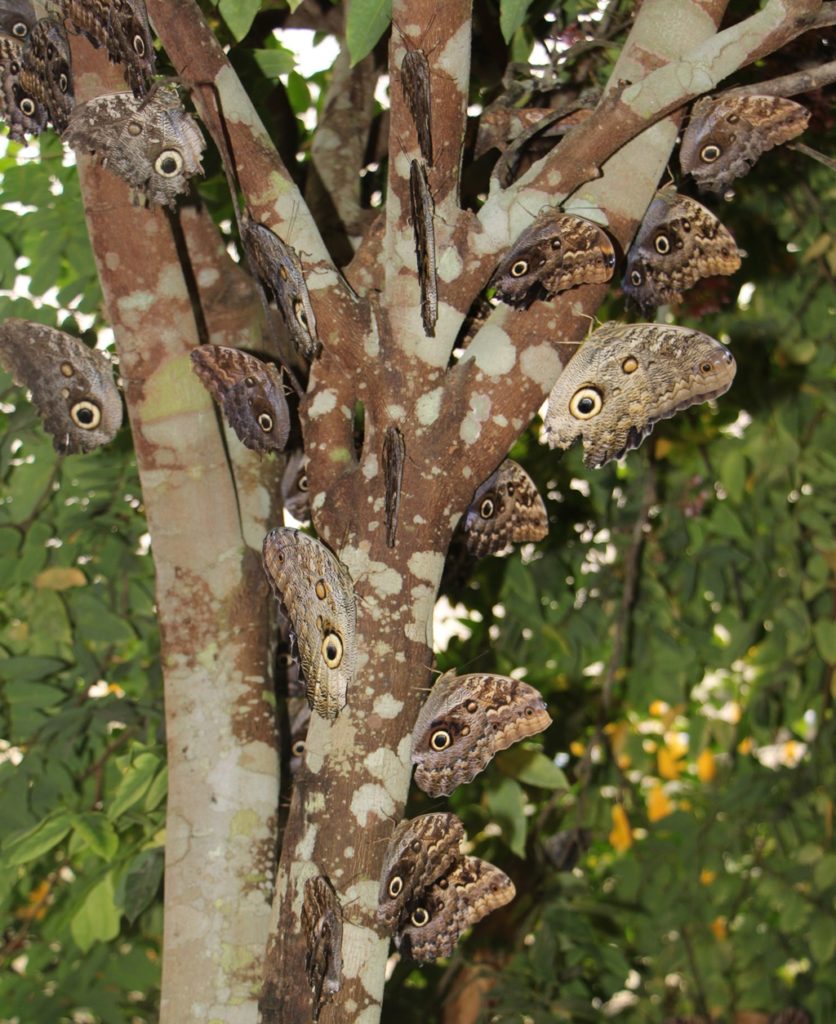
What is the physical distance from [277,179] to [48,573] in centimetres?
122

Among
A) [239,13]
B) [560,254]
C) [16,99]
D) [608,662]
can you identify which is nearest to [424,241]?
[560,254]

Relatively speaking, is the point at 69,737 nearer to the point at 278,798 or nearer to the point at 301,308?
the point at 278,798

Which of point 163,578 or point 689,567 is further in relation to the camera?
point 689,567

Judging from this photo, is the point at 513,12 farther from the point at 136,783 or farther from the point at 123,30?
the point at 136,783

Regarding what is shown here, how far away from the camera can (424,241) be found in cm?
131

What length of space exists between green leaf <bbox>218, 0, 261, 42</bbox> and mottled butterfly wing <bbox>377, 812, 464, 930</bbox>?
43.8 inches

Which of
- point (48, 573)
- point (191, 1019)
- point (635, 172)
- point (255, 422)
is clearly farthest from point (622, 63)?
point (48, 573)

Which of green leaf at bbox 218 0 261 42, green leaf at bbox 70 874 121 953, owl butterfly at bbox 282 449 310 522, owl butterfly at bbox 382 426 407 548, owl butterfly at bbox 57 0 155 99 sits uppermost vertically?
green leaf at bbox 218 0 261 42

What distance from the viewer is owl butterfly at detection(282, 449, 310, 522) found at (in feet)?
5.29

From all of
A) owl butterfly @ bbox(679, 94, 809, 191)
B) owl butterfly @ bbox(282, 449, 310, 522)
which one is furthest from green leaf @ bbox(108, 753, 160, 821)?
owl butterfly @ bbox(679, 94, 809, 191)

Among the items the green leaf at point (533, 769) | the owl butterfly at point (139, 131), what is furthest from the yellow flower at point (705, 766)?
the owl butterfly at point (139, 131)

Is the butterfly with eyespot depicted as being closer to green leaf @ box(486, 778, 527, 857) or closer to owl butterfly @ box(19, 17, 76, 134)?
green leaf @ box(486, 778, 527, 857)

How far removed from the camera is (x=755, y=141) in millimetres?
1434

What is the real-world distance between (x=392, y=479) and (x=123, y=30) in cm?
68
